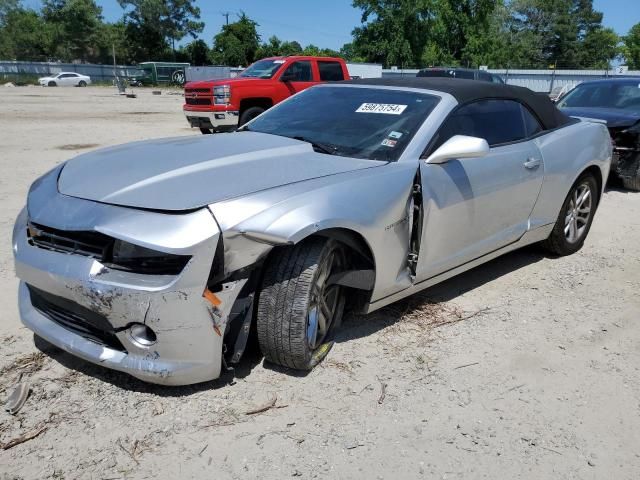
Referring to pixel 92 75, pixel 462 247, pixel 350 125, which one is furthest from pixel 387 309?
pixel 92 75

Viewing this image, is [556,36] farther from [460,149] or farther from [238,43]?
[460,149]

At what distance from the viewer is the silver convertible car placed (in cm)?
236

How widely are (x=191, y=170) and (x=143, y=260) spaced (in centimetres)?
61

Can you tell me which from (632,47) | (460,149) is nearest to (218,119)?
(460,149)

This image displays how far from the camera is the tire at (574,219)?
15.3ft

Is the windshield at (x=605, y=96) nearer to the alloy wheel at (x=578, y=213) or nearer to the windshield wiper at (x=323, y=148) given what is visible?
the alloy wheel at (x=578, y=213)

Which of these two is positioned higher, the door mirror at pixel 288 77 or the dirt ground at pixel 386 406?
the door mirror at pixel 288 77

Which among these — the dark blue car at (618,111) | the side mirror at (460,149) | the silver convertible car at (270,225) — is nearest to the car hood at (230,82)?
the dark blue car at (618,111)

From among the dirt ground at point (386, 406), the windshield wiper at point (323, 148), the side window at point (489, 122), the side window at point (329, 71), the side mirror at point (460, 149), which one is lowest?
the dirt ground at point (386, 406)

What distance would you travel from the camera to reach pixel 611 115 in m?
7.53

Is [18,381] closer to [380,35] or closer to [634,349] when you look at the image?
[634,349]

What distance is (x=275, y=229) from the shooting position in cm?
246

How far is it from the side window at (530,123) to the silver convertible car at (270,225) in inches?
7.8

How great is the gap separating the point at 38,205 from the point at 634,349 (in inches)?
139
